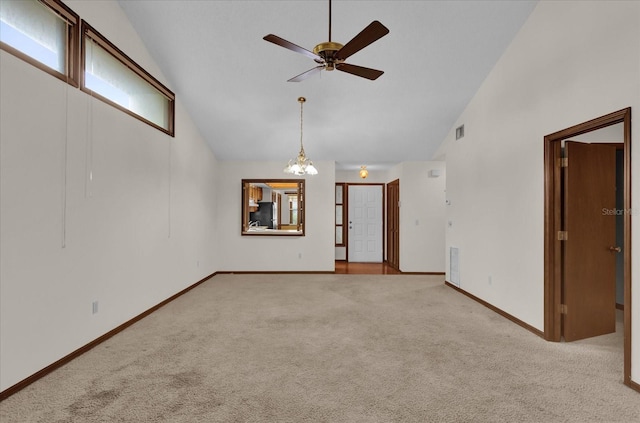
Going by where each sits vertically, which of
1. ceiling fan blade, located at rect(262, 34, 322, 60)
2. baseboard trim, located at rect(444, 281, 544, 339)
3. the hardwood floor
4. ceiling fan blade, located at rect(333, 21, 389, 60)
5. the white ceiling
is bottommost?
the hardwood floor

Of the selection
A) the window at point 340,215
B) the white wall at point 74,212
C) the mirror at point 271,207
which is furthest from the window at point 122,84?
the window at point 340,215

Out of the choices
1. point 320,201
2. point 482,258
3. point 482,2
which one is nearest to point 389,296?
point 482,258

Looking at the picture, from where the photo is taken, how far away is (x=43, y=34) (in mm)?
2732

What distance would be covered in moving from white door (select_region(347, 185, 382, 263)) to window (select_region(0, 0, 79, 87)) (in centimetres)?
702

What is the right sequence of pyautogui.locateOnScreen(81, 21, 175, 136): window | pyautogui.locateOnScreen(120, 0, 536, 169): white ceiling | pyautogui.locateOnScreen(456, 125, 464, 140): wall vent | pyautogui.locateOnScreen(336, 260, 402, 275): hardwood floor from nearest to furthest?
pyautogui.locateOnScreen(81, 21, 175, 136): window → pyautogui.locateOnScreen(120, 0, 536, 169): white ceiling → pyautogui.locateOnScreen(456, 125, 464, 140): wall vent → pyautogui.locateOnScreen(336, 260, 402, 275): hardwood floor

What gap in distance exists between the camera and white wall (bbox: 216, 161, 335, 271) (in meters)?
7.23

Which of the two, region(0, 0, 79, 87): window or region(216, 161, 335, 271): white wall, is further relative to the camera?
region(216, 161, 335, 271): white wall

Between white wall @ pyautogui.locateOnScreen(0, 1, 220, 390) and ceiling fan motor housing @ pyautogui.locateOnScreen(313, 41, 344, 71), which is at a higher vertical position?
ceiling fan motor housing @ pyautogui.locateOnScreen(313, 41, 344, 71)

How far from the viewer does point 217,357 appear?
2.95m

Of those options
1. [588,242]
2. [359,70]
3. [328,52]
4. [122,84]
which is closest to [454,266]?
[588,242]

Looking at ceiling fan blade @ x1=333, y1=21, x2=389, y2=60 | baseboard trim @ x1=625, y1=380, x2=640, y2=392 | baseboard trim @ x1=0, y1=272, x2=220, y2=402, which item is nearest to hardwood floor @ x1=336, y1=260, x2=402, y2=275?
baseboard trim @ x1=0, y1=272, x2=220, y2=402

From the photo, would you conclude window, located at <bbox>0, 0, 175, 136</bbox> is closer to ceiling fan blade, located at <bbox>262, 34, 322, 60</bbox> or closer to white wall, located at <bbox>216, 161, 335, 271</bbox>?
ceiling fan blade, located at <bbox>262, 34, 322, 60</bbox>

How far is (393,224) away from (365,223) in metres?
1.20

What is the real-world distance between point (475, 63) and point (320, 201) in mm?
3918
